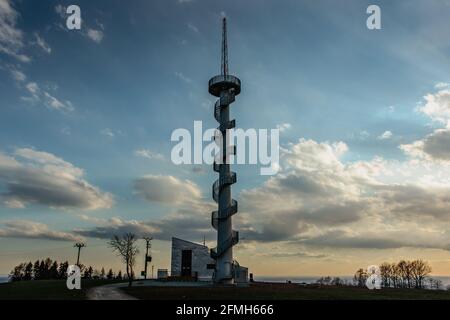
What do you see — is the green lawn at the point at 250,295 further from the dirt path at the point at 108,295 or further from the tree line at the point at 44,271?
the tree line at the point at 44,271

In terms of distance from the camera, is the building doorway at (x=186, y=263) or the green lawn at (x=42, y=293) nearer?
the green lawn at (x=42, y=293)

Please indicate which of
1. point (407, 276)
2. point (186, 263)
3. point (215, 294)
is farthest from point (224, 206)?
point (407, 276)

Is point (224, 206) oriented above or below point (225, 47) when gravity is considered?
below

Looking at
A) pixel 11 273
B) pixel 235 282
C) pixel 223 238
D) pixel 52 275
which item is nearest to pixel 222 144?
pixel 223 238

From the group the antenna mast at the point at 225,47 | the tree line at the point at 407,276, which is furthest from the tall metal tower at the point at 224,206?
the tree line at the point at 407,276

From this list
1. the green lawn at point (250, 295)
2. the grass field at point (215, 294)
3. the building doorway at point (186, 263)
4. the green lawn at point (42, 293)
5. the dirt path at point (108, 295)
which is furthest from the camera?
the building doorway at point (186, 263)

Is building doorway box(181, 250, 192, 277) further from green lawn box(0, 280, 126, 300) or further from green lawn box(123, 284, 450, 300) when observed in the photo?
green lawn box(123, 284, 450, 300)

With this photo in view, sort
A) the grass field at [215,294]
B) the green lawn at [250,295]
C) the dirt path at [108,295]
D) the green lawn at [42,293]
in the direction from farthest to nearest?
the green lawn at [42,293] < the dirt path at [108,295] < the grass field at [215,294] < the green lawn at [250,295]

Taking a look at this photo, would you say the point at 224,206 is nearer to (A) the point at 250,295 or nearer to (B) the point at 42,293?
(A) the point at 250,295

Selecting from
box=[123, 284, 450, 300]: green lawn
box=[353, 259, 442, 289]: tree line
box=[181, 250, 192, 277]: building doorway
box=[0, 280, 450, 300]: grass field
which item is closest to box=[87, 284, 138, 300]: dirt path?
box=[0, 280, 450, 300]: grass field

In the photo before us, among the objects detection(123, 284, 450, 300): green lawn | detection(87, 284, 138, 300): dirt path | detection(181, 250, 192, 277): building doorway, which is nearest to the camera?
detection(123, 284, 450, 300): green lawn

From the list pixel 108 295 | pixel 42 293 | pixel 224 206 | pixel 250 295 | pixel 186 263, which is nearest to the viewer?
pixel 250 295
